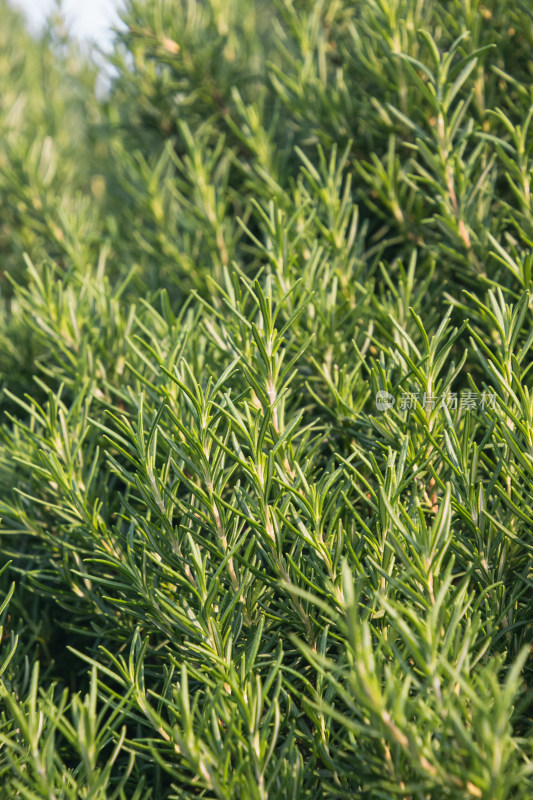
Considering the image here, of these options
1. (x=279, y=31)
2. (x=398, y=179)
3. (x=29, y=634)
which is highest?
(x=279, y=31)

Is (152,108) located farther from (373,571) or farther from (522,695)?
(522,695)

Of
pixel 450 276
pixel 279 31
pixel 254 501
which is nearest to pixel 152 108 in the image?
pixel 279 31

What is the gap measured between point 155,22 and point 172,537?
88 centimetres

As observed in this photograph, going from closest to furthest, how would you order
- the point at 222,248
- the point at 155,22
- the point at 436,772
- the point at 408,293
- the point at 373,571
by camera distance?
the point at 436,772 < the point at 373,571 < the point at 408,293 < the point at 222,248 < the point at 155,22

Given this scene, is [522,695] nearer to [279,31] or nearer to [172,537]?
[172,537]

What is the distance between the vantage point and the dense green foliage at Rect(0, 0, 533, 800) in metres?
0.43

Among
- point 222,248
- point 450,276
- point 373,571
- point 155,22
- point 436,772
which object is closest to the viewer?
point 436,772

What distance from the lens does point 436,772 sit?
368 millimetres

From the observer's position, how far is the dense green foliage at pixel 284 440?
1.41ft

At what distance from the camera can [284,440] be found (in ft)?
1.67

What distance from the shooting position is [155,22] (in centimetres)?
99

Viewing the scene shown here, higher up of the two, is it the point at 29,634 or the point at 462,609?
the point at 462,609

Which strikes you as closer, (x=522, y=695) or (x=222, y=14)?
(x=522, y=695)

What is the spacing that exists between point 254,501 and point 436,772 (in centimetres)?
24
